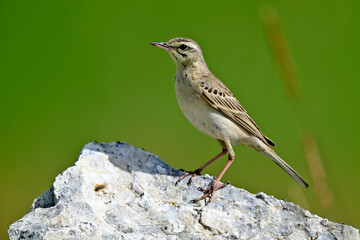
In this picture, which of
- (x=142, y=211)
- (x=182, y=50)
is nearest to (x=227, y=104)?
(x=182, y=50)

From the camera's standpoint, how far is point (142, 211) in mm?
4945

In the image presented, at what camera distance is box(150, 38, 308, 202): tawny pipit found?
22.0 ft

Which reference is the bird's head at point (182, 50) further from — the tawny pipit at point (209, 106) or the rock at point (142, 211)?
the rock at point (142, 211)

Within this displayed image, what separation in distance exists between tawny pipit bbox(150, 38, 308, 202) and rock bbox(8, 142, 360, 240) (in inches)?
46.8

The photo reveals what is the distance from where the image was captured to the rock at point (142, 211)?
4.54m

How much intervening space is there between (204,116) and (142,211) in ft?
6.84

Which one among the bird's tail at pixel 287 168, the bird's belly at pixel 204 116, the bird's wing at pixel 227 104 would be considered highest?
the bird's wing at pixel 227 104

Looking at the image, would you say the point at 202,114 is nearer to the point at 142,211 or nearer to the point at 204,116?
the point at 204,116

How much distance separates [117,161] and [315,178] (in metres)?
2.25

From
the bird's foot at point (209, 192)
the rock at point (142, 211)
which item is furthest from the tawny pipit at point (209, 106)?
the rock at point (142, 211)

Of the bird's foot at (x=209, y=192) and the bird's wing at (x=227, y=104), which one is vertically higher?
the bird's wing at (x=227, y=104)

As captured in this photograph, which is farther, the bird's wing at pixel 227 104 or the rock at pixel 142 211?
the bird's wing at pixel 227 104

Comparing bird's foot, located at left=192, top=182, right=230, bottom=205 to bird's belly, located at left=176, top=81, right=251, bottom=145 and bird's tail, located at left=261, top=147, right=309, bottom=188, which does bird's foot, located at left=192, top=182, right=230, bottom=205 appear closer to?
bird's belly, located at left=176, top=81, right=251, bottom=145

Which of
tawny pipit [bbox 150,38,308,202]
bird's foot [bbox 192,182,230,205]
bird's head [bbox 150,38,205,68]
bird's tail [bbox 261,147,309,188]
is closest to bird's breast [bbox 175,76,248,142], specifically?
tawny pipit [bbox 150,38,308,202]
